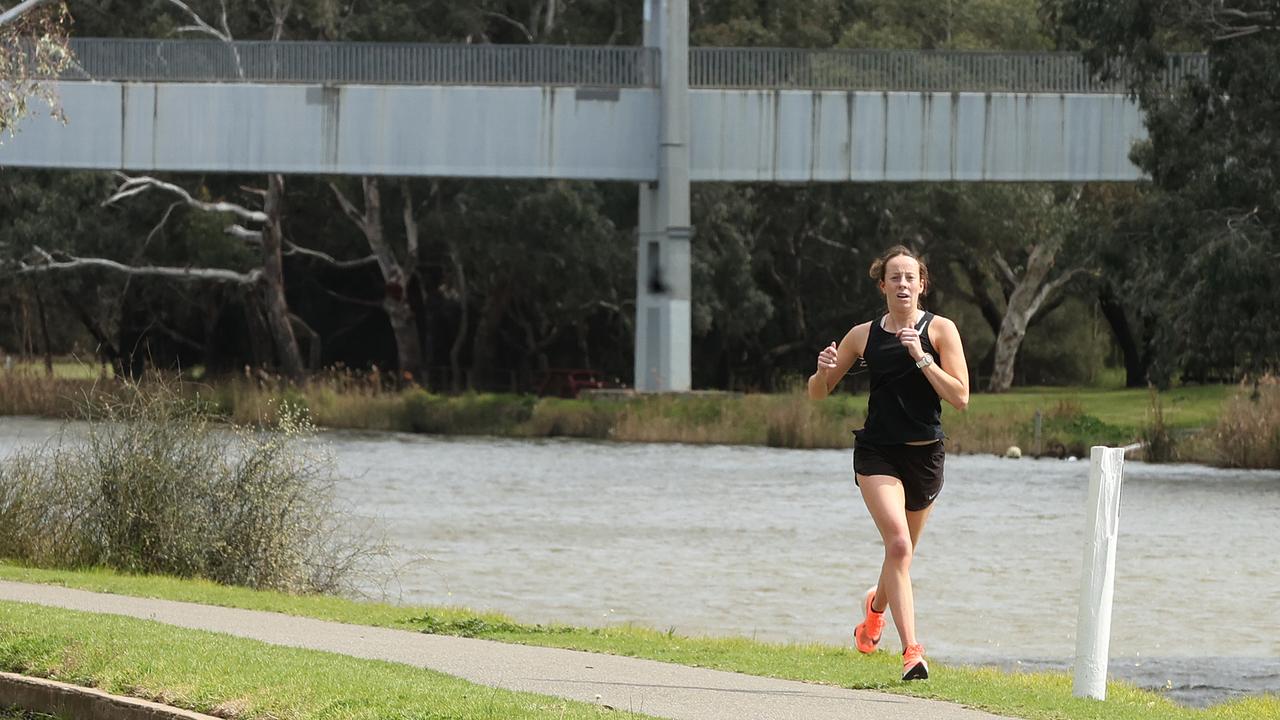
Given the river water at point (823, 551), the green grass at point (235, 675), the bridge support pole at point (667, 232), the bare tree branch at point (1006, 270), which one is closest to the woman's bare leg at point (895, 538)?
the green grass at point (235, 675)

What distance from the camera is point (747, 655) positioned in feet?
40.7

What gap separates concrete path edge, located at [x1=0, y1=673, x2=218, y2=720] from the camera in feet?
33.1

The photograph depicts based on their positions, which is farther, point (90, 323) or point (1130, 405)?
point (90, 323)

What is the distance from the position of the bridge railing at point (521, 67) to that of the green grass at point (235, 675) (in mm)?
34382

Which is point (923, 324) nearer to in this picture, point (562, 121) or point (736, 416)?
point (736, 416)

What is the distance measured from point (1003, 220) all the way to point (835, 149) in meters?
14.7

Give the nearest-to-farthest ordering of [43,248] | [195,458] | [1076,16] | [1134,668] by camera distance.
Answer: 1. [1134,668]
2. [195,458]
3. [1076,16]
4. [43,248]

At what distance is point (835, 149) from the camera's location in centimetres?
4584

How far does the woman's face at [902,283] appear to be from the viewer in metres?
10.6

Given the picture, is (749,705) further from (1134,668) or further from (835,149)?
(835,149)

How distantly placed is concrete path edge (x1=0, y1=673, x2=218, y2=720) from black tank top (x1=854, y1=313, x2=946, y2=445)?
362 centimetres

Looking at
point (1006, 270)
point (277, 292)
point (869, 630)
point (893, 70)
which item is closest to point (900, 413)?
point (869, 630)

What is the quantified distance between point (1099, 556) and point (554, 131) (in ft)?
119

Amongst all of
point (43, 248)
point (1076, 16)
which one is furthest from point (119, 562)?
point (43, 248)
